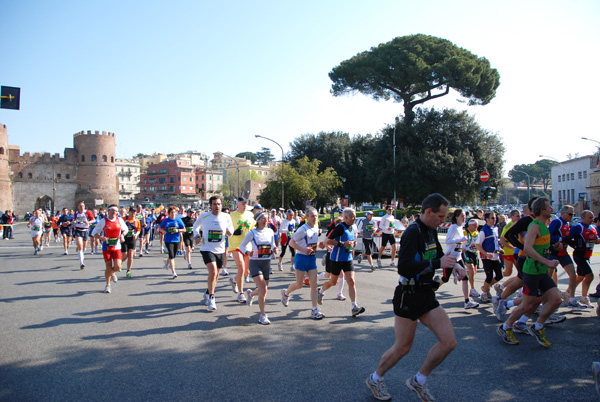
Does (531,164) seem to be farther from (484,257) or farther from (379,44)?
(484,257)

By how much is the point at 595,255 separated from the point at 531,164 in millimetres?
125701

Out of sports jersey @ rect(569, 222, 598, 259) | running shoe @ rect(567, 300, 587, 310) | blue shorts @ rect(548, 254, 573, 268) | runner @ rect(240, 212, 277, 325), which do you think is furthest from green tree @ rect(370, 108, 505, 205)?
runner @ rect(240, 212, 277, 325)

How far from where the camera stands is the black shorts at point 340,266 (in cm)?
712

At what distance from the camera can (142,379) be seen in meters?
4.48

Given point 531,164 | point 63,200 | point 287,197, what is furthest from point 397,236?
point 531,164

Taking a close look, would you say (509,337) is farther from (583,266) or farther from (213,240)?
(213,240)

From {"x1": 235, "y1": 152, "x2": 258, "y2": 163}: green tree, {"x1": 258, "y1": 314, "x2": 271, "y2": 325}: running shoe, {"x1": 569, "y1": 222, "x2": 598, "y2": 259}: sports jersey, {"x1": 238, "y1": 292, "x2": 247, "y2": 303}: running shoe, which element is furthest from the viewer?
{"x1": 235, "y1": 152, "x2": 258, "y2": 163}: green tree

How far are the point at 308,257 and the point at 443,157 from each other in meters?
31.9

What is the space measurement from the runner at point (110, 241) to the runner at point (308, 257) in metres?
3.86

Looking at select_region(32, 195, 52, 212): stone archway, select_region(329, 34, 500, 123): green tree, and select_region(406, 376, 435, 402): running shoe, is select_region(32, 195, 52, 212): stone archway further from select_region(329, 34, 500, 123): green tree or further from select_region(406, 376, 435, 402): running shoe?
select_region(406, 376, 435, 402): running shoe

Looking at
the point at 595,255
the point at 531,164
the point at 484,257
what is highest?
the point at 531,164

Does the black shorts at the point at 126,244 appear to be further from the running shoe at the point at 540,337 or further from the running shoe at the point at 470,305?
the running shoe at the point at 540,337

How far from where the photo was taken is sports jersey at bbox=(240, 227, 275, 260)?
22.9 ft

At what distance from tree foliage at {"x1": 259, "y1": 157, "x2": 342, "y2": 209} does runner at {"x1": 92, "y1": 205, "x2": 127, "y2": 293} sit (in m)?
34.1
